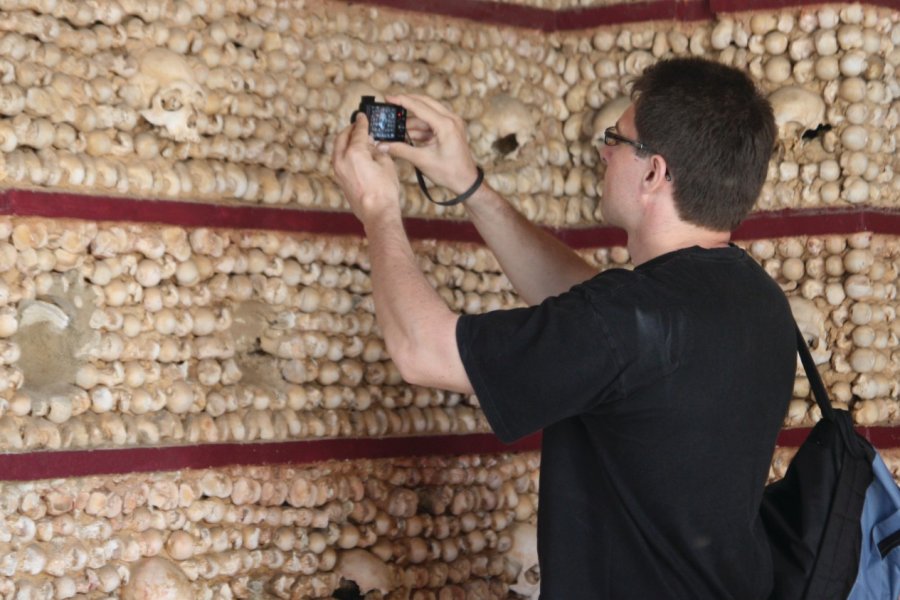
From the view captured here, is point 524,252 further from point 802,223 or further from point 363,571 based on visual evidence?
point 802,223

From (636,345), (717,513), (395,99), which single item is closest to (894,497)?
(717,513)

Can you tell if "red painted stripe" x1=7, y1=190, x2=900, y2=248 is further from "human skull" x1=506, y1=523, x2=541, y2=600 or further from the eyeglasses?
the eyeglasses

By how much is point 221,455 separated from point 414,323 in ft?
2.43

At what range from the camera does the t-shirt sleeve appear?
1652mm

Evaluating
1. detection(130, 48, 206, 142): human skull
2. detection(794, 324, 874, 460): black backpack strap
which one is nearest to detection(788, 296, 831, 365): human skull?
detection(794, 324, 874, 460): black backpack strap

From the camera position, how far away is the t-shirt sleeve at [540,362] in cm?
165

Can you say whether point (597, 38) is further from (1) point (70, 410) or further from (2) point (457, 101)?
(1) point (70, 410)

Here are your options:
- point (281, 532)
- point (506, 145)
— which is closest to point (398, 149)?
point (281, 532)

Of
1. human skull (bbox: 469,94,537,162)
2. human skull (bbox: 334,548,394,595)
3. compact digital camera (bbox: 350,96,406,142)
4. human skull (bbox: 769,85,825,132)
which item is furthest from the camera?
human skull (bbox: 469,94,537,162)

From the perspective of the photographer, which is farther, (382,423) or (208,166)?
(382,423)

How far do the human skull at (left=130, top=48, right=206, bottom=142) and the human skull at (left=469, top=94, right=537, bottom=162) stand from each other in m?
0.71

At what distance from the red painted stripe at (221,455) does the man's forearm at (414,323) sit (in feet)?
2.10

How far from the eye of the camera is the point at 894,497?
1.87 m

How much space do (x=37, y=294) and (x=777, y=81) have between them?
1.57m
